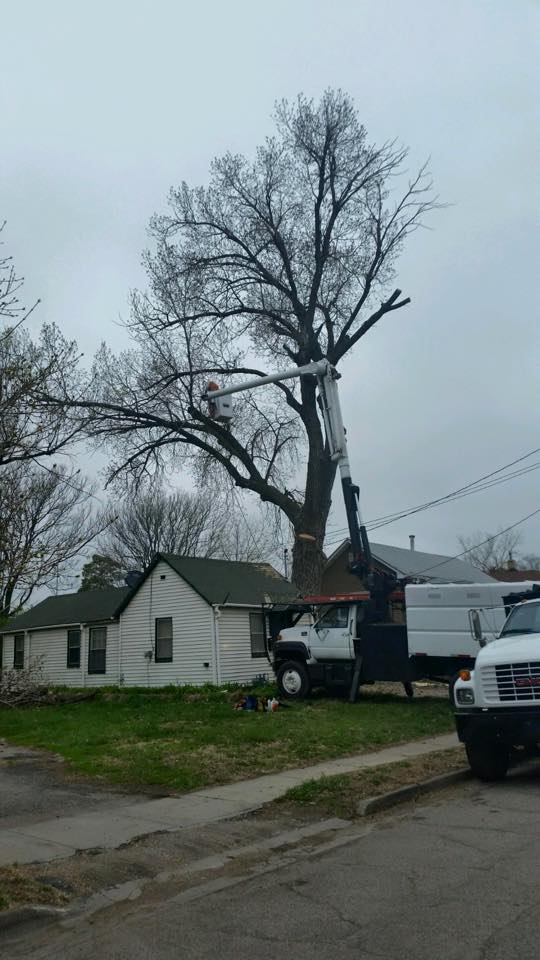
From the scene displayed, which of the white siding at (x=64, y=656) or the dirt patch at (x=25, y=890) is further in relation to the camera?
the white siding at (x=64, y=656)

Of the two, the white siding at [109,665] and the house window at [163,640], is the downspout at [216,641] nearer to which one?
the house window at [163,640]

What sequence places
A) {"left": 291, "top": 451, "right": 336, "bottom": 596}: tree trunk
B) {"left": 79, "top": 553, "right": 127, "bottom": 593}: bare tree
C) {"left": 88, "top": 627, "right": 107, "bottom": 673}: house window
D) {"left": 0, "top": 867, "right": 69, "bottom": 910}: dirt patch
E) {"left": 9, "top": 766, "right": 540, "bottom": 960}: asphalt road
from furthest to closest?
{"left": 79, "top": 553, "right": 127, "bottom": 593}: bare tree → {"left": 88, "top": 627, "right": 107, "bottom": 673}: house window → {"left": 291, "top": 451, "right": 336, "bottom": 596}: tree trunk → {"left": 0, "top": 867, "right": 69, "bottom": 910}: dirt patch → {"left": 9, "top": 766, "right": 540, "bottom": 960}: asphalt road

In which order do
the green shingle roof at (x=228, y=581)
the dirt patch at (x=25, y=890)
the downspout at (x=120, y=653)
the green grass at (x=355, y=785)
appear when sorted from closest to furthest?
the dirt patch at (x=25, y=890) < the green grass at (x=355, y=785) < the green shingle roof at (x=228, y=581) < the downspout at (x=120, y=653)

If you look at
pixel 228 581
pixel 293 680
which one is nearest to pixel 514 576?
pixel 228 581

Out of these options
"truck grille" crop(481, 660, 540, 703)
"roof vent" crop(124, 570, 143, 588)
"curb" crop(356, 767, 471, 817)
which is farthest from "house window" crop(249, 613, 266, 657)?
"truck grille" crop(481, 660, 540, 703)

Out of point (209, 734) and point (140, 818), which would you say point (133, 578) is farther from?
point (140, 818)

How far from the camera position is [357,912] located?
5.23 m

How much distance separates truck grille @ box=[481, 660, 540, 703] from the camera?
9539 mm

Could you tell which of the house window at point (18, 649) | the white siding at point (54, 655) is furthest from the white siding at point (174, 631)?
the house window at point (18, 649)

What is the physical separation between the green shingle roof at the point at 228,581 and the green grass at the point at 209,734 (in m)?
4.92

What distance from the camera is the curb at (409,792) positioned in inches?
336

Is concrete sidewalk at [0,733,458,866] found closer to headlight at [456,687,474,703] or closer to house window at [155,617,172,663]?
headlight at [456,687,474,703]

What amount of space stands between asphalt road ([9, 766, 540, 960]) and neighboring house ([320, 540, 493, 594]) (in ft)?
97.6

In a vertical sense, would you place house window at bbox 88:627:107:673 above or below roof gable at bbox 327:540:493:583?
below
